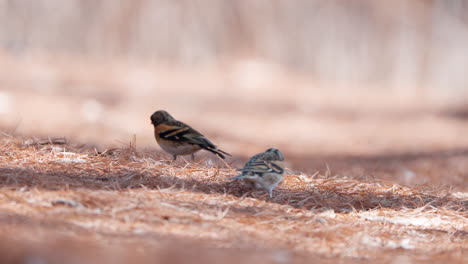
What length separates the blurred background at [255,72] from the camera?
45.3 ft

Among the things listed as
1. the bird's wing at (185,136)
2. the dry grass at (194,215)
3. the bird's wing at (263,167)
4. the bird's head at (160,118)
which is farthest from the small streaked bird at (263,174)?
the bird's head at (160,118)

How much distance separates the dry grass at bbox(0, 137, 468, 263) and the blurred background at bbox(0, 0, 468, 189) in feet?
20.9

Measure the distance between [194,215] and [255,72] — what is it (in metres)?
16.1

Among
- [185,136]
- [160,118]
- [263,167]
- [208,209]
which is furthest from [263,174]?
[160,118]

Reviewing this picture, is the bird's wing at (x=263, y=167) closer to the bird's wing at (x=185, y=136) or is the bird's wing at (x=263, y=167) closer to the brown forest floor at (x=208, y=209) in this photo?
the brown forest floor at (x=208, y=209)

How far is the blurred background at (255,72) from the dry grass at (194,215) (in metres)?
6.37

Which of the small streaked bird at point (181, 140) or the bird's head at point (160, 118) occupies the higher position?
the bird's head at point (160, 118)

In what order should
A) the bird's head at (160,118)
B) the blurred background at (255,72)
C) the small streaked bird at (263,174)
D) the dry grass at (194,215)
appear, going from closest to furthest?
1. the dry grass at (194,215)
2. the small streaked bird at (263,174)
3. the bird's head at (160,118)
4. the blurred background at (255,72)

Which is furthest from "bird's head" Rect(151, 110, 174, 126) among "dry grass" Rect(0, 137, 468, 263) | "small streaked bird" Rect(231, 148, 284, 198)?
"small streaked bird" Rect(231, 148, 284, 198)

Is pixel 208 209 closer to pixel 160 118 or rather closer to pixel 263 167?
pixel 263 167

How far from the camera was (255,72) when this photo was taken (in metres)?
19.5

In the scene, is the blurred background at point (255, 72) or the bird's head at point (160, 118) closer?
the bird's head at point (160, 118)

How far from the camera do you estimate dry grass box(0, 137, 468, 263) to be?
9.40 ft

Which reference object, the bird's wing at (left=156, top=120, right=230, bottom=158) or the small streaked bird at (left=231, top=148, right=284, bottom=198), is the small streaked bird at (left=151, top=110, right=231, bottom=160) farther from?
the small streaked bird at (left=231, top=148, right=284, bottom=198)
